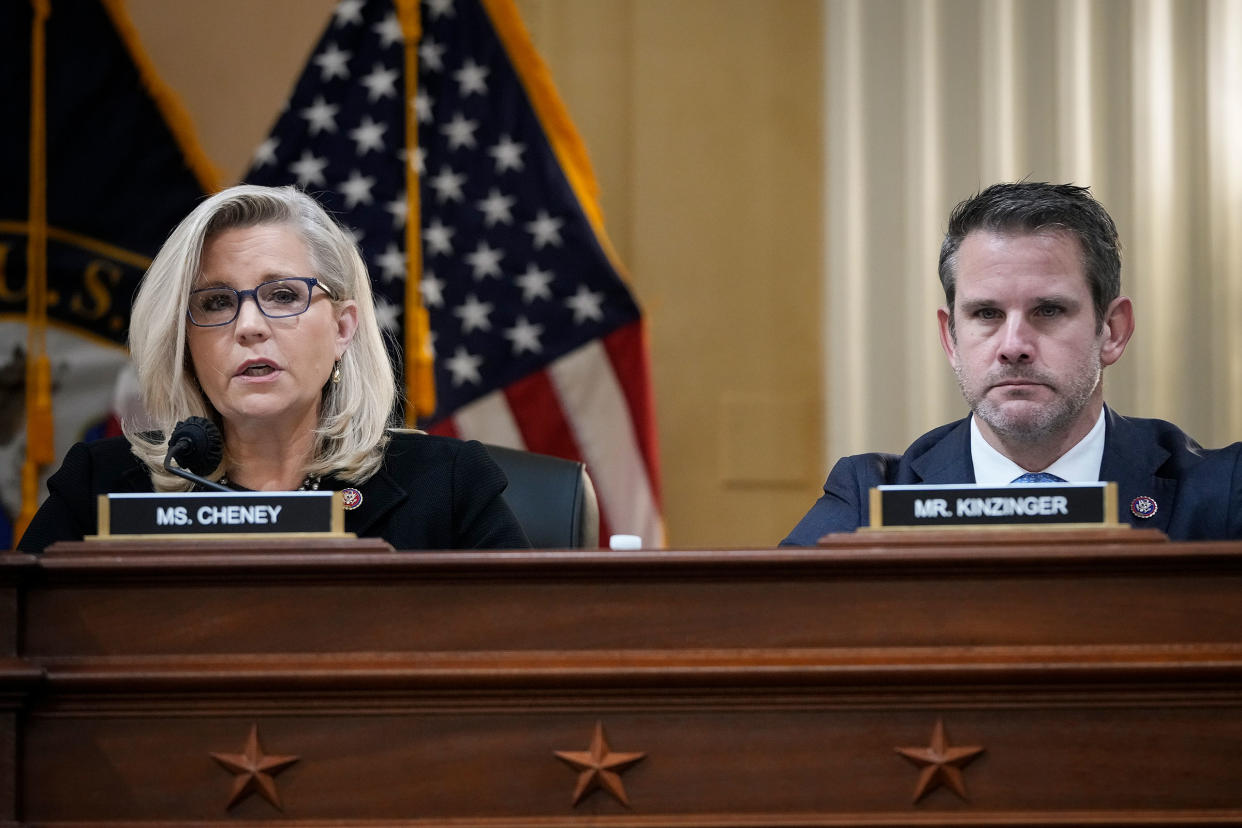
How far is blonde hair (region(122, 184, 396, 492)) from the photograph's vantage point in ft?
7.16

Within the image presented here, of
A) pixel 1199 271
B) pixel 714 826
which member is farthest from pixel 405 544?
pixel 1199 271

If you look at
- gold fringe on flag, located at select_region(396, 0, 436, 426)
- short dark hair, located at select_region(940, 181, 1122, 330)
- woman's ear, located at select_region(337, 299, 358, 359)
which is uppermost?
gold fringe on flag, located at select_region(396, 0, 436, 426)

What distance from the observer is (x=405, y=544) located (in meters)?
2.16

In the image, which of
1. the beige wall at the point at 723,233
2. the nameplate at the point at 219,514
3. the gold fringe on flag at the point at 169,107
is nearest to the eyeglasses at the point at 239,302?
the nameplate at the point at 219,514

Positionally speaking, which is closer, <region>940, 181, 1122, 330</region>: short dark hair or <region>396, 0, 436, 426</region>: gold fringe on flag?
<region>940, 181, 1122, 330</region>: short dark hair

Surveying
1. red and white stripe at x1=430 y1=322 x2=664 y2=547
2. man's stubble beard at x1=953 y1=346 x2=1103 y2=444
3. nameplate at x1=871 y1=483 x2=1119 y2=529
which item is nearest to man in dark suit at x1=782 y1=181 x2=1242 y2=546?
man's stubble beard at x1=953 y1=346 x2=1103 y2=444

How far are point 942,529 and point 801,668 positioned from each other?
0.68 ft

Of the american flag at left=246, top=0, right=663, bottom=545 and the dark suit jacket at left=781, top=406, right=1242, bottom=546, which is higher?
the american flag at left=246, top=0, right=663, bottom=545

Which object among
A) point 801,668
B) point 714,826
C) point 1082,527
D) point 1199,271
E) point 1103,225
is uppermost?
point 1199,271

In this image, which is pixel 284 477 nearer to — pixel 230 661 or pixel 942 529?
pixel 230 661

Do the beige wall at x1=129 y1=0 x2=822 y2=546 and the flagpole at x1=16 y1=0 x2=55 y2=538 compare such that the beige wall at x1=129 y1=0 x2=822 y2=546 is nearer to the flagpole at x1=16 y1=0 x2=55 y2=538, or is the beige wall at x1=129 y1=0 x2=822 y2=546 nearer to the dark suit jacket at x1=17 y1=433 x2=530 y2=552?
the flagpole at x1=16 y1=0 x2=55 y2=538

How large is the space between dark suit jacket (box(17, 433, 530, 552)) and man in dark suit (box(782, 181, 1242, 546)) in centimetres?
48

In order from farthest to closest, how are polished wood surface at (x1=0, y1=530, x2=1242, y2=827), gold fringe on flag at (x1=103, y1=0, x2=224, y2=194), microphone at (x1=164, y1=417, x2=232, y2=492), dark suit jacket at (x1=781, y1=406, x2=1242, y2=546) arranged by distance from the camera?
gold fringe on flag at (x1=103, y1=0, x2=224, y2=194) → dark suit jacket at (x1=781, y1=406, x2=1242, y2=546) → microphone at (x1=164, y1=417, x2=232, y2=492) → polished wood surface at (x1=0, y1=530, x2=1242, y2=827)

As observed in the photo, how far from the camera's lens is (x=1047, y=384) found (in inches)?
82.0
